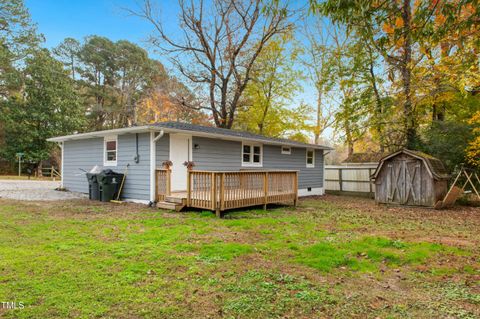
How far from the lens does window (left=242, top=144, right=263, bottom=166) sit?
12469 millimetres

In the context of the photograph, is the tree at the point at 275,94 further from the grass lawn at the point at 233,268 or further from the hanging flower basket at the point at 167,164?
the grass lawn at the point at 233,268

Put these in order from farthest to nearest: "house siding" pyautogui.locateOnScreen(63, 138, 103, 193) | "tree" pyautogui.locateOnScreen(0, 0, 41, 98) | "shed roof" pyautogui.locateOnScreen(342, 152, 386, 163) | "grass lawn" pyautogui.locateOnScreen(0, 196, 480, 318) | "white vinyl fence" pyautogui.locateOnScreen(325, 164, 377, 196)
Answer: "tree" pyautogui.locateOnScreen(0, 0, 41, 98), "shed roof" pyautogui.locateOnScreen(342, 152, 386, 163), "white vinyl fence" pyautogui.locateOnScreen(325, 164, 377, 196), "house siding" pyautogui.locateOnScreen(63, 138, 103, 193), "grass lawn" pyautogui.locateOnScreen(0, 196, 480, 318)

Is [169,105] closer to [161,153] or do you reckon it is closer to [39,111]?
[39,111]

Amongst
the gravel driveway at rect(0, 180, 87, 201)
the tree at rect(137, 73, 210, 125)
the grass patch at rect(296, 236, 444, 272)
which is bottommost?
the grass patch at rect(296, 236, 444, 272)

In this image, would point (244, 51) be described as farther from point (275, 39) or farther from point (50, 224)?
point (50, 224)

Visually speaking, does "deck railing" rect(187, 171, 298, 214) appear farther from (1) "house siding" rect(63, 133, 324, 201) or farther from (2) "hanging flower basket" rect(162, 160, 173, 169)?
(1) "house siding" rect(63, 133, 324, 201)

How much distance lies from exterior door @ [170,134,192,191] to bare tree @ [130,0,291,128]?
10.2m

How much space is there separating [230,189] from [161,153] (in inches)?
104

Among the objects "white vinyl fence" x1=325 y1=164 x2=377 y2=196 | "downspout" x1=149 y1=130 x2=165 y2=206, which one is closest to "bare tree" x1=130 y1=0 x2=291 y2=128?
"white vinyl fence" x1=325 y1=164 x2=377 y2=196

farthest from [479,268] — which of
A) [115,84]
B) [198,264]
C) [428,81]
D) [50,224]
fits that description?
[115,84]

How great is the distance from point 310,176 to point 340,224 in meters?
8.49

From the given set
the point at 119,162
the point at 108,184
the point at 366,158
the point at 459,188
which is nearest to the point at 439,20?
the point at 459,188

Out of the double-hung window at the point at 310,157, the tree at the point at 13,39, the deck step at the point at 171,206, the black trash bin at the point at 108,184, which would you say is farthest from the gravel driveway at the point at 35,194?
the tree at the point at 13,39

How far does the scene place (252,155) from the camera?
41.9 feet
